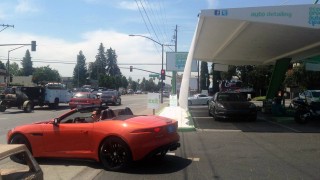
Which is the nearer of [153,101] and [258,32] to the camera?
[153,101]

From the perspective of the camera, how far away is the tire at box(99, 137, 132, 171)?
8820mm

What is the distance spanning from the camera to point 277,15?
57.5ft

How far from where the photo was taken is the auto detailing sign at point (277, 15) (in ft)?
56.5

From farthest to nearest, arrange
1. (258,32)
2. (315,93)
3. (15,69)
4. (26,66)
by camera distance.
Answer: (15,69) < (26,66) < (315,93) < (258,32)

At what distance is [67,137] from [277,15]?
36.5 feet

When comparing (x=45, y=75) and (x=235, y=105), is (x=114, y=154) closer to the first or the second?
(x=235, y=105)

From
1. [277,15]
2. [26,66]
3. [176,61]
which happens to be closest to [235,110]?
[277,15]

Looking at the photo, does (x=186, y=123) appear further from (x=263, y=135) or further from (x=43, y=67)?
(x=43, y=67)

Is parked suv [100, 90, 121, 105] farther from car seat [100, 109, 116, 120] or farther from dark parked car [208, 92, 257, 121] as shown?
car seat [100, 109, 116, 120]

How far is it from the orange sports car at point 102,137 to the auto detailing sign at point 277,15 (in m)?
8.89

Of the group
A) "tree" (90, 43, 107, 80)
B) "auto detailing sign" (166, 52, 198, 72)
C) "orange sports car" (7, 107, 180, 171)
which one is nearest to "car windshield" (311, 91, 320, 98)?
"auto detailing sign" (166, 52, 198, 72)

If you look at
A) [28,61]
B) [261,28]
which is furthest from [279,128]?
[28,61]

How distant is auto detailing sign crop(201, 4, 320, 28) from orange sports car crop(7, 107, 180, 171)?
29.2 ft

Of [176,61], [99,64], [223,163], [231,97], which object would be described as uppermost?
[99,64]
